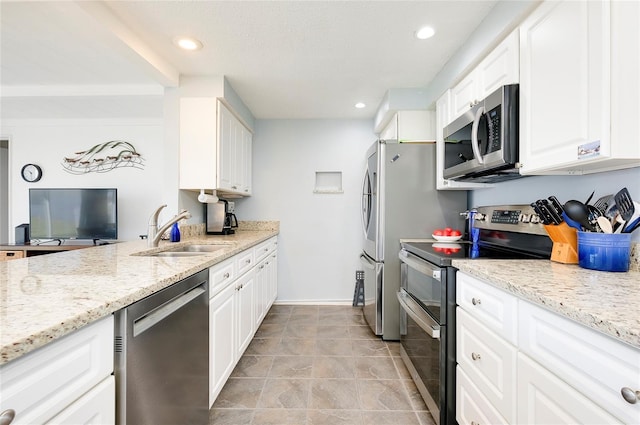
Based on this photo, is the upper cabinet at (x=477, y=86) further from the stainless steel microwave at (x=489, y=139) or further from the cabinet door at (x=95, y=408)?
the cabinet door at (x=95, y=408)

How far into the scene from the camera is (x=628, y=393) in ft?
1.97

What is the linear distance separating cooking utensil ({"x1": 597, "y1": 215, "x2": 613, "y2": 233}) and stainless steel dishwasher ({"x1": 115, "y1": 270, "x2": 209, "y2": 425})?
1.72 meters

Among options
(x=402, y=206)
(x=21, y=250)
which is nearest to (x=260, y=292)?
(x=402, y=206)

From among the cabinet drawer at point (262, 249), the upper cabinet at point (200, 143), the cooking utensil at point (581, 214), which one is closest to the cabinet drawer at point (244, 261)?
the cabinet drawer at point (262, 249)

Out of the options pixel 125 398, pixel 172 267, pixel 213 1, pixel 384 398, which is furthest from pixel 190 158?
pixel 384 398

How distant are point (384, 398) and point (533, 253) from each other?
4.04 ft

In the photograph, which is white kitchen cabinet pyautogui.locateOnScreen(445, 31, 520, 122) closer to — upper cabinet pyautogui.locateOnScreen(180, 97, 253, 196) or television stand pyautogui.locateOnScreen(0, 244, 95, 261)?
upper cabinet pyautogui.locateOnScreen(180, 97, 253, 196)

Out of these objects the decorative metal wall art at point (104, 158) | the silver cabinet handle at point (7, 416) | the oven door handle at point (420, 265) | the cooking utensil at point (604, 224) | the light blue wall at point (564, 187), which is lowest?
the silver cabinet handle at point (7, 416)

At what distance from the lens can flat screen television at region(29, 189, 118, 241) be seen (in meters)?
3.54

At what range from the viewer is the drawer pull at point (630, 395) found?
590 millimetres

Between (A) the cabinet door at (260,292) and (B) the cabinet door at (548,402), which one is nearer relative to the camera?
(B) the cabinet door at (548,402)

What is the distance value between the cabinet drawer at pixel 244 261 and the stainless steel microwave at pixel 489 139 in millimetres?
1612

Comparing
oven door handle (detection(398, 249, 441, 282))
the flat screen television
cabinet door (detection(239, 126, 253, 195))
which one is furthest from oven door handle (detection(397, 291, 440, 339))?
the flat screen television

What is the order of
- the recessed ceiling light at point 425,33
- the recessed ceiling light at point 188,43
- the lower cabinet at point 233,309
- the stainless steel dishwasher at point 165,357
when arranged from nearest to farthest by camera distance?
the stainless steel dishwasher at point 165,357
the lower cabinet at point 233,309
the recessed ceiling light at point 425,33
the recessed ceiling light at point 188,43
